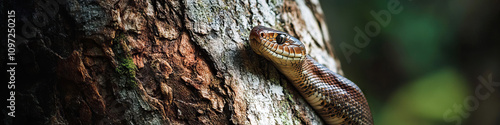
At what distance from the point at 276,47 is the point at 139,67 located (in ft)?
3.52

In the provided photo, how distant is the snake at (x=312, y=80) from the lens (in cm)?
239

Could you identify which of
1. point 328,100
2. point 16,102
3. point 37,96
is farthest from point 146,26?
point 328,100

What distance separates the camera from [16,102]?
1.93m

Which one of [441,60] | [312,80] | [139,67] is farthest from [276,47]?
[441,60]

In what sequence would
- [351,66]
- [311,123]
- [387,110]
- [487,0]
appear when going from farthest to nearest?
Result: [351,66] < [387,110] < [487,0] < [311,123]

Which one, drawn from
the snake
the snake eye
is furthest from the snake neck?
the snake eye

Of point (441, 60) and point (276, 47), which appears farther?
point (441, 60)

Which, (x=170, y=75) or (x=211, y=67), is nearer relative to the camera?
(x=170, y=75)

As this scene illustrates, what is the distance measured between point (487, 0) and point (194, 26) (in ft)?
22.6

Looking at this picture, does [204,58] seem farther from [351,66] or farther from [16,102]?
[351,66]

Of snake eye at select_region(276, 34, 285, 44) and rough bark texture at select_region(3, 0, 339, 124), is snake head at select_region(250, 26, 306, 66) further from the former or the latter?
rough bark texture at select_region(3, 0, 339, 124)

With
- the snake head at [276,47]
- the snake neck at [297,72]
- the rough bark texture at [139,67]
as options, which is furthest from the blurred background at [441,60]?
the rough bark texture at [139,67]

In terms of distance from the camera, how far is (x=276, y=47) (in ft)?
7.93

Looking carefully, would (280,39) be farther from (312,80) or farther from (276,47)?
(312,80)
